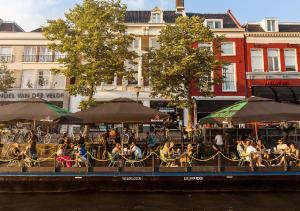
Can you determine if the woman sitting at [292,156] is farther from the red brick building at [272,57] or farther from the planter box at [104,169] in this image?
the red brick building at [272,57]

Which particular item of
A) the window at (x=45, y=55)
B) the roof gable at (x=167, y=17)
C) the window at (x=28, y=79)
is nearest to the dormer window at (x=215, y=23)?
the roof gable at (x=167, y=17)

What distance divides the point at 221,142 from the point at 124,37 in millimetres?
10269

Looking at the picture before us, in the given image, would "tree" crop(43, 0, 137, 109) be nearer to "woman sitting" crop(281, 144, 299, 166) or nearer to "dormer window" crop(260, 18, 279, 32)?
"woman sitting" crop(281, 144, 299, 166)

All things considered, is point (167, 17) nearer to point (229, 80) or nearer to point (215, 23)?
point (215, 23)

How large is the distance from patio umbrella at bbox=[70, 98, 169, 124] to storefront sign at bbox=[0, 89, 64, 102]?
17.6m

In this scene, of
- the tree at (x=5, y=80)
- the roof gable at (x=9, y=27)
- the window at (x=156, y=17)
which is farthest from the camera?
the roof gable at (x=9, y=27)

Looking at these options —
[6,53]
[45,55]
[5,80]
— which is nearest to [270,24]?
[45,55]

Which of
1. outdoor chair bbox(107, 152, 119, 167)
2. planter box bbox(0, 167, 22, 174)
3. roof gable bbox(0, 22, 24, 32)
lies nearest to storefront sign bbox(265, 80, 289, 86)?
outdoor chair bbox(107, 152, 119, 167)

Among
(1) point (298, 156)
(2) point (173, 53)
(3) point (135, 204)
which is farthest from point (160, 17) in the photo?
(3) point (135, 204)

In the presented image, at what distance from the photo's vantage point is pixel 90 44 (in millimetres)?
21562

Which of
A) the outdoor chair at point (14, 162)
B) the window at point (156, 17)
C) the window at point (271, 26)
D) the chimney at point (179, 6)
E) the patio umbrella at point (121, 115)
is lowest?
the outdoor chair at point (14, 162)

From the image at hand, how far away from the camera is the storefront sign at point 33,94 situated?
101ft

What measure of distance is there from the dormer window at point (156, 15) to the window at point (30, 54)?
12.1 meters

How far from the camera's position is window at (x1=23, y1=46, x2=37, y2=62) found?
105ft
